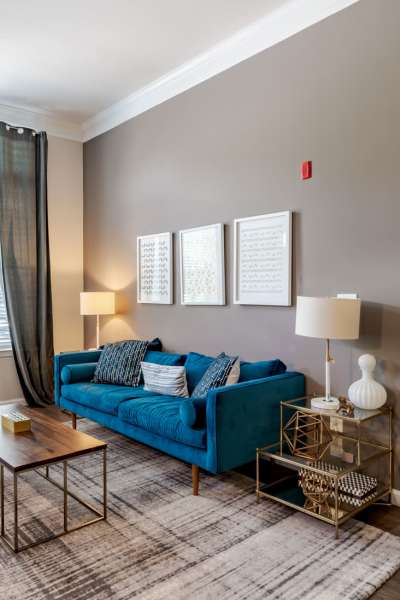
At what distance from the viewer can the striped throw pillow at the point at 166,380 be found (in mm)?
3648

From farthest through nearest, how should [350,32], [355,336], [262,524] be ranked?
[350,32], [355,336], [262,524]

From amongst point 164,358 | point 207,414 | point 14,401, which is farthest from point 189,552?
point 14,401

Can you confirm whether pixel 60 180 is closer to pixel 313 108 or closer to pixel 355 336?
pixel 313 108

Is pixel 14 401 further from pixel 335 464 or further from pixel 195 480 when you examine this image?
pixel 335 464

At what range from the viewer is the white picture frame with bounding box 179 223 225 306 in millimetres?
3902

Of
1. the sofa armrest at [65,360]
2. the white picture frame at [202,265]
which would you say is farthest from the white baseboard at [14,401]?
the white picture frame at [202,265]

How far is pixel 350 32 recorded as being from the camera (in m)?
2.98

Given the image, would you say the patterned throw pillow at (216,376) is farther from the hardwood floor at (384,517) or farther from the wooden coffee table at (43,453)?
the hardwood floor at (384,517)

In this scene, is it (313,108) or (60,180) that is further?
(60,180)

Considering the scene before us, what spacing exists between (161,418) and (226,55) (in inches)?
115

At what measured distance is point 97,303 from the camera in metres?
4.86

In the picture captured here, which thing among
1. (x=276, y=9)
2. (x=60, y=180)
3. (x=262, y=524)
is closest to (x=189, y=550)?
(x=262, y=524)

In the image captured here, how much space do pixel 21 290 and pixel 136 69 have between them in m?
2.58

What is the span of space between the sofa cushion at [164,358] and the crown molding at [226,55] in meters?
2.42
